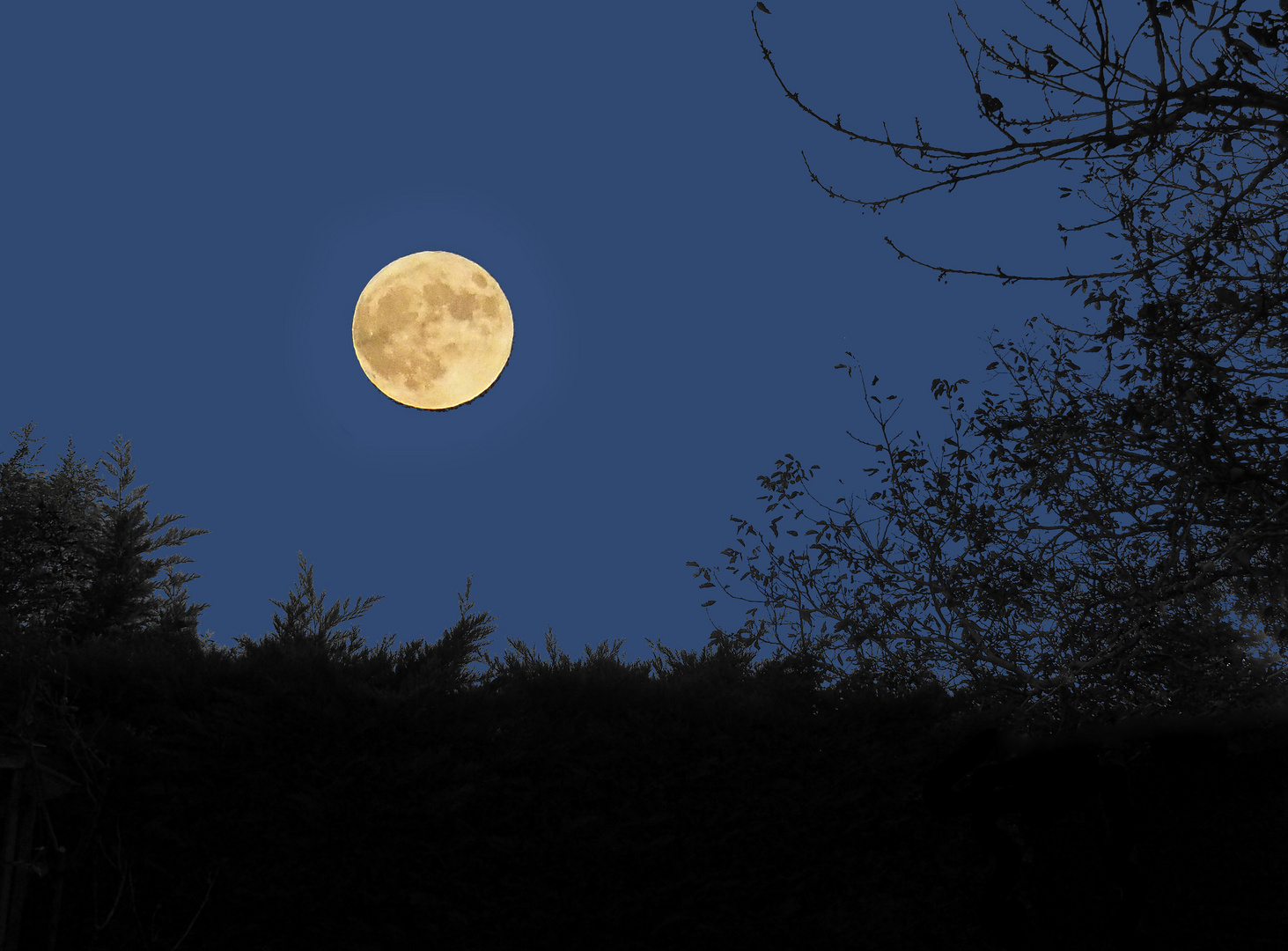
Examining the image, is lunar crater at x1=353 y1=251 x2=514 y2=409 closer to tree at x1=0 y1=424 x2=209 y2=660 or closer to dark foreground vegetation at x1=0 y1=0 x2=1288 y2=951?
tree at x1=0 y1=424 x2=209 y2=660

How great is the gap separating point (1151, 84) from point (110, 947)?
26.9 feet

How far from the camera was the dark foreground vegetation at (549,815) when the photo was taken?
6078mm

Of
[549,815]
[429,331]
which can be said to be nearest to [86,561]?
[429,331]

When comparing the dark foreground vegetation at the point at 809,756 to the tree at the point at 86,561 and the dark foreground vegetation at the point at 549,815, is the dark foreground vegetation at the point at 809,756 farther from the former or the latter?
the tree at the point at 86,561

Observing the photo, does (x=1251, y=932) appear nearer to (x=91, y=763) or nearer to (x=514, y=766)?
(x=514, y=766)

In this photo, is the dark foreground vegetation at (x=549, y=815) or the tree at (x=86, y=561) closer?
the dark foreground vegetation at (x=549, y=815)

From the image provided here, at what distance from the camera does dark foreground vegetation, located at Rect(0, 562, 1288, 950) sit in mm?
6078

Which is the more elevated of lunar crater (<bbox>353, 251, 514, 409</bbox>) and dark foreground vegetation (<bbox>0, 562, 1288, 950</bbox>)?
lunar crater (<bbox>353, 251, 514, 409</bbox>)

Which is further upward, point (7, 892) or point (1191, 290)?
point (1191, 290)

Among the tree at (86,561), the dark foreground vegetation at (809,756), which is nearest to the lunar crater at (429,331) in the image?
the tree at (86,561)

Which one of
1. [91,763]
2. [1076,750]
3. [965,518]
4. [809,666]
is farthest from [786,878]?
A: [91,763]

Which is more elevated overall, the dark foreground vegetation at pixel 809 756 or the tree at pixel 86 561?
the tree at pixel 86 561

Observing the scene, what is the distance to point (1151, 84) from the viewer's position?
13.6 feet

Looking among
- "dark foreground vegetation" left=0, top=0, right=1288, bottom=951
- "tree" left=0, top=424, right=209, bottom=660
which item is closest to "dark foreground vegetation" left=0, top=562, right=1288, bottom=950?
"dark foreground vegetation" left=0, top=0, right=1288, bottom=951
